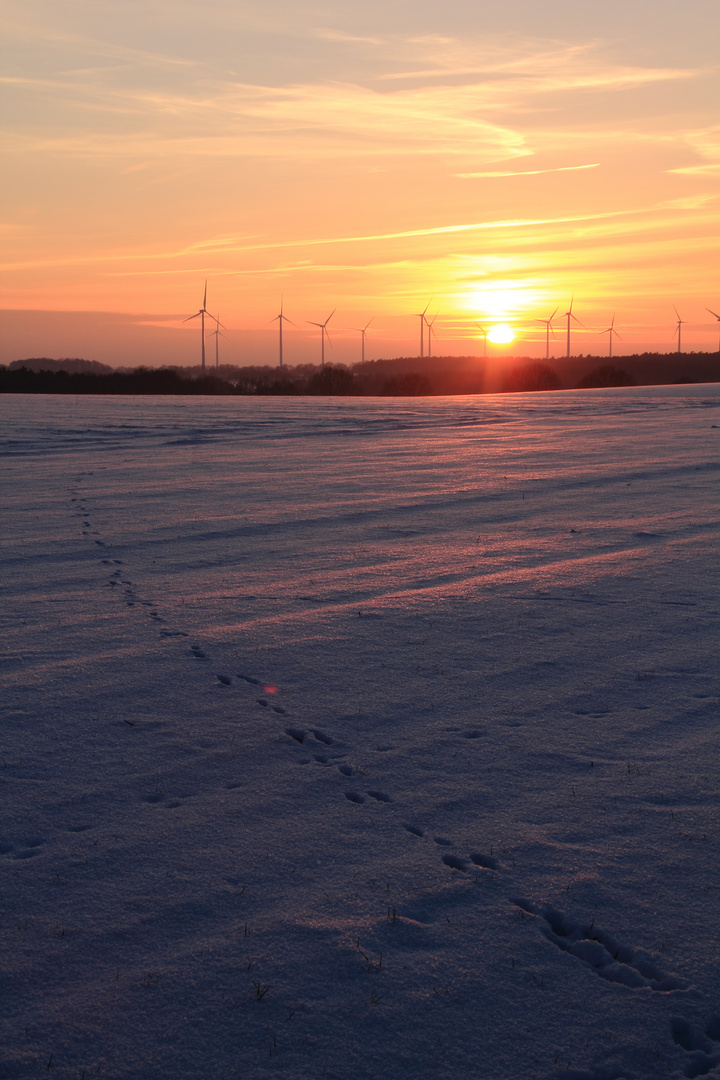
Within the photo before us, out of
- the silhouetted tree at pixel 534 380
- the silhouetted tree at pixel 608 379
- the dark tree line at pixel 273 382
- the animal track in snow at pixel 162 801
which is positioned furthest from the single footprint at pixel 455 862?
the silhouetted tree at pixel 608 379

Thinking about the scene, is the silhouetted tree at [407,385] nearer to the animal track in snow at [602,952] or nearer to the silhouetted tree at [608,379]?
the silhouetted tree at [608,379]

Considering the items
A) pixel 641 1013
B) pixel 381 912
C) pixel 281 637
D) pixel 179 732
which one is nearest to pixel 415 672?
pixel 281 637

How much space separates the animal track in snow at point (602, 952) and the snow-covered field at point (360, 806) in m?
0.01

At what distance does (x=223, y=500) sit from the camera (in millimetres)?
12430

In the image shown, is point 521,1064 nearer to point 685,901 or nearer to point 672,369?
point 685,901

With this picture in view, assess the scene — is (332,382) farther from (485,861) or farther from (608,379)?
(485,861)

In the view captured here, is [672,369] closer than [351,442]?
No

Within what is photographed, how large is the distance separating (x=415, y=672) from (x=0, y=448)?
15521mm

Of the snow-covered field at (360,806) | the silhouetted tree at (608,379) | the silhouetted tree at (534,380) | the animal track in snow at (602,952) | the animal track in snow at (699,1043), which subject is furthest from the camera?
the silhouetted tree at (608,379)

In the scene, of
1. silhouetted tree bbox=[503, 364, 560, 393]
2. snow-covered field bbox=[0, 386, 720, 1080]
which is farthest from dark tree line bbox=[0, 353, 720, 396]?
snow-covered field bbox=[0, 386, 720, 1080]

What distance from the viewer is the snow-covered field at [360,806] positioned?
9.29ft

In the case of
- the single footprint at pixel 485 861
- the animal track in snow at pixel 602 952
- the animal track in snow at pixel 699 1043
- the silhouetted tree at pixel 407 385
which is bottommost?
the animal track in snow at pixel 699 1043

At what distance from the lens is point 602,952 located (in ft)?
10.3

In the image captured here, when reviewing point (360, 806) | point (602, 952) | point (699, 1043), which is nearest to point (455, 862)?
point (360, 806)
